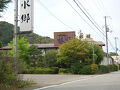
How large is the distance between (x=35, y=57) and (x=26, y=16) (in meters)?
27.4

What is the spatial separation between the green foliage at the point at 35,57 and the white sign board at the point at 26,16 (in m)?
24.4

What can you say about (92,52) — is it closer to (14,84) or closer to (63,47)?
(63,47)

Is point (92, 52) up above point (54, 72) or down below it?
above

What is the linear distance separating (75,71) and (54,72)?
14.5 feet

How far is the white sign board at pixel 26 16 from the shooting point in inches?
503

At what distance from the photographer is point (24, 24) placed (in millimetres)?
13016

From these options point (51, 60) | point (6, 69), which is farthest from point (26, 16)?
point (51, 60)

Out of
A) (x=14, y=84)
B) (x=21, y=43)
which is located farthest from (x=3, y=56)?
(x=21, y=43)

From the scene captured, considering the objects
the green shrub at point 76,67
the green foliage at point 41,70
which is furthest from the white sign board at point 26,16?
the green foliage at point 41,70

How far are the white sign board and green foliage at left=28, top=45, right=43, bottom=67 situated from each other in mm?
24368

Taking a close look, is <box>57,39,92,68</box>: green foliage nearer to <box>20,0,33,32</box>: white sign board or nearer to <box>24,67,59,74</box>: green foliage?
<box>24,67,59,74</box>: green foliage

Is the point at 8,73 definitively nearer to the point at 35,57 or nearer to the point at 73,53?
the point at 73,53

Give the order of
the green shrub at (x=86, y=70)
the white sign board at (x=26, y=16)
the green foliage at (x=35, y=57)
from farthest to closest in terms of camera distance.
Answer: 1. the green foliage at (x=35, y=57)
2. the green shrub at (x=86, y=70)
3. the white sign board at (x=26, y=16)

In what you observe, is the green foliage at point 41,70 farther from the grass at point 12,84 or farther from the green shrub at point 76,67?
the grass at point 12,84
